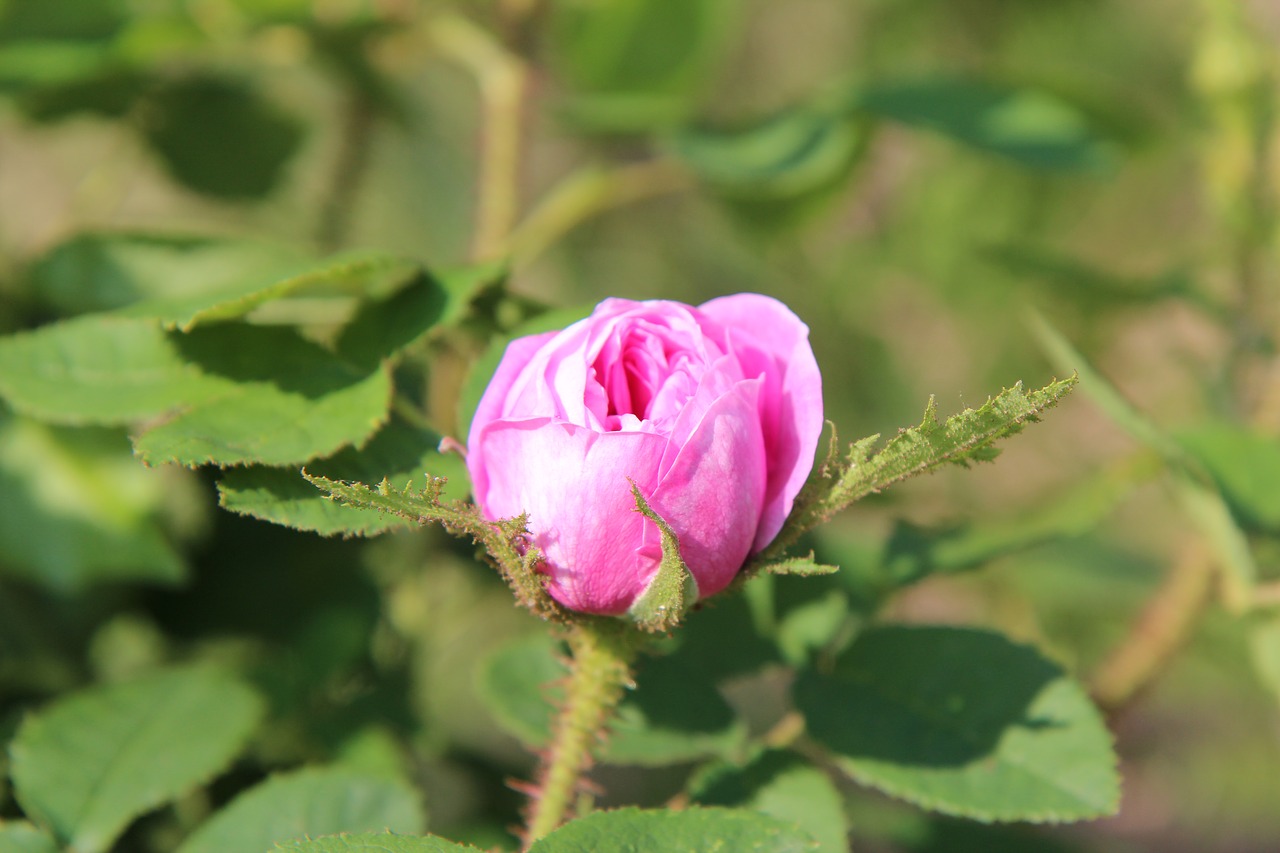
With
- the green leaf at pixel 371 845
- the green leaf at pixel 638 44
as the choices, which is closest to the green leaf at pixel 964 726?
the green leaf at pixel 371 845

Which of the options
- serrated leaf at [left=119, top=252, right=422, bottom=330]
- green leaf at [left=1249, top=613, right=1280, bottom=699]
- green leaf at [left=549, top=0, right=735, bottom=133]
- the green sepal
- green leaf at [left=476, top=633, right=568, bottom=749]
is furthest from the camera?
green leaf at [left=549, top=0, right=735, bottom=133]

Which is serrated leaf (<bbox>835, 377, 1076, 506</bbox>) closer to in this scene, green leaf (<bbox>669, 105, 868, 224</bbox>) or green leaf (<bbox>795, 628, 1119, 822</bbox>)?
green leaf (<bbox>795, 628, 1119, 822</bbox>)

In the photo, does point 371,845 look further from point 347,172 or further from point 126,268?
point 347,172

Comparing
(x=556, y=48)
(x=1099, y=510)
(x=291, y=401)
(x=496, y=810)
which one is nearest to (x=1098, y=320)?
(x=1099, y=510)

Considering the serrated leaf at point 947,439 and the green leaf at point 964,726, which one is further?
the green leaf at point 964,726

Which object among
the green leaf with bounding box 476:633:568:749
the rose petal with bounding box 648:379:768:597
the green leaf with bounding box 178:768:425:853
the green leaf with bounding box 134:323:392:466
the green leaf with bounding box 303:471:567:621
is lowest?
the green leaf with bounding box 178:768:425:853

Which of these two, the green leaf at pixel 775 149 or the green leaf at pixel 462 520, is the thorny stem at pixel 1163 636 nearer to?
the green leaf at pixel 775 149

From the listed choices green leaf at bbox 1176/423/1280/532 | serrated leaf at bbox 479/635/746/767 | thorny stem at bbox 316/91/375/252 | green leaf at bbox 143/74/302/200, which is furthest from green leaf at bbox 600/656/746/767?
green leaf at bbox 143/74/302/200
